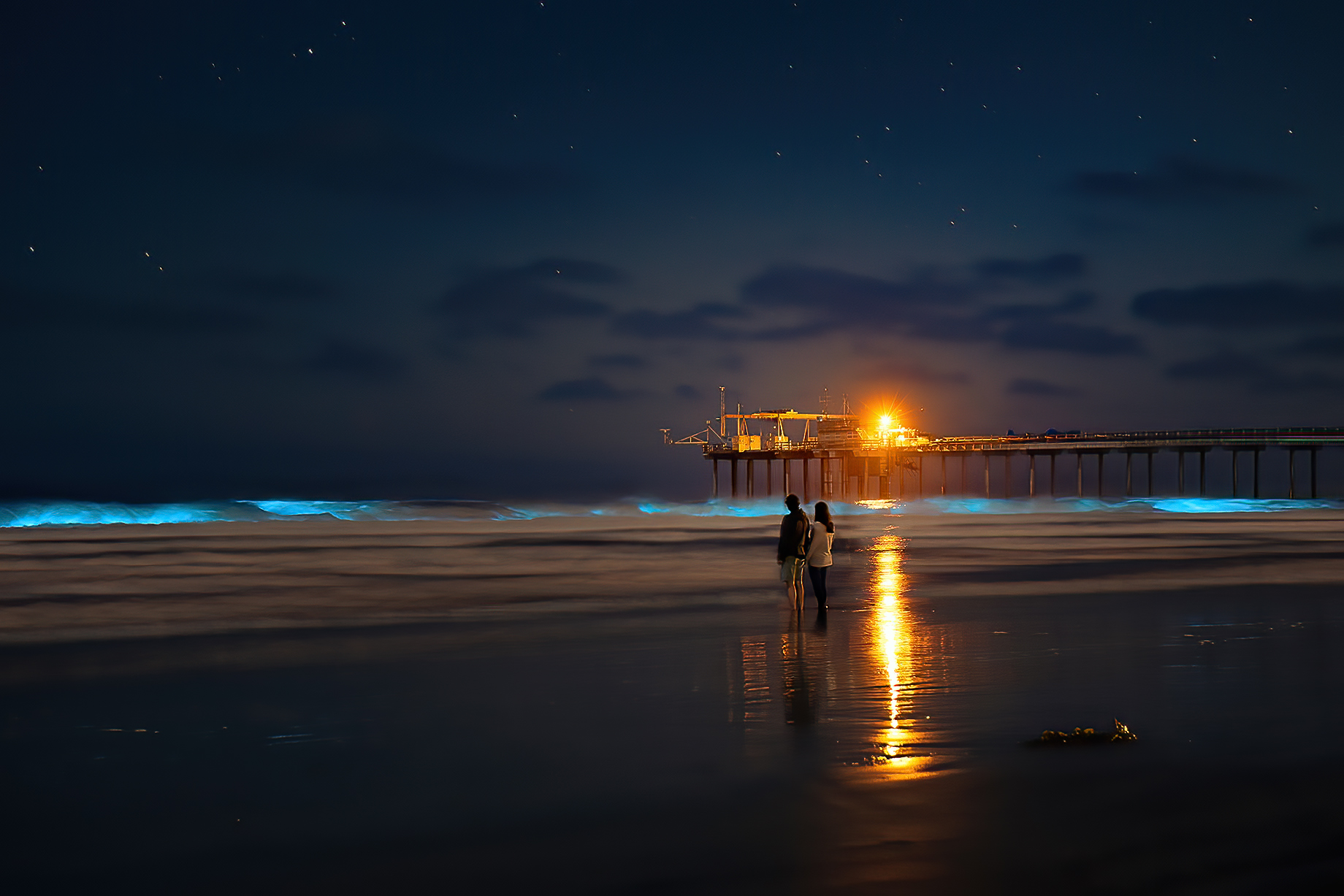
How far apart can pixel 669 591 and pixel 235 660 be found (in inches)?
309

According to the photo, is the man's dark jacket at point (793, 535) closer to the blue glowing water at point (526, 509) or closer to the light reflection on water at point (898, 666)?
the light reflection on water at point (898, 666)

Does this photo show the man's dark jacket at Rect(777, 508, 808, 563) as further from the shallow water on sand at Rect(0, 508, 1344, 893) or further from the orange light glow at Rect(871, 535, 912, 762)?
the orange light glow at Rect(871, 535, 912, 762)

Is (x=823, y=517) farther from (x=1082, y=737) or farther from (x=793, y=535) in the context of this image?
(x=1082, y=737)

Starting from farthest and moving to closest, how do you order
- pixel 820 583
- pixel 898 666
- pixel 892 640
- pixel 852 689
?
pixel 820 583 < pixel 892 640 < pixel 898 666 < pixel 852 689

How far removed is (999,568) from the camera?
21.0 meters

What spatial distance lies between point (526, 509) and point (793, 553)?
207ft

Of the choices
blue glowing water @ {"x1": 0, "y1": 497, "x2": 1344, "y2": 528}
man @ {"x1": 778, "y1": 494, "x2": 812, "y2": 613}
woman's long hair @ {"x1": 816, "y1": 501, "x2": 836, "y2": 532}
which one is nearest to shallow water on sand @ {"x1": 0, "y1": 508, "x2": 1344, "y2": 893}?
man @ {"x1": 778, "y1": 494, "x2": 812, "y2": 613}

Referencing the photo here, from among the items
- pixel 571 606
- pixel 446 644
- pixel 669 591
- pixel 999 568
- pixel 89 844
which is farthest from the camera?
pixel 999 568

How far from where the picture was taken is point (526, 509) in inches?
2940

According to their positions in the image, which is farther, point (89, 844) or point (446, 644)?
point (446, 644)

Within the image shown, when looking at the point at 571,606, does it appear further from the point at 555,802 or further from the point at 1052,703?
the point at 555,802

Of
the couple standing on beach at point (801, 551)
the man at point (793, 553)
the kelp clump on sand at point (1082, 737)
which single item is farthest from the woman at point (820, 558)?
the kelp clump on sand at point (1082, 737)

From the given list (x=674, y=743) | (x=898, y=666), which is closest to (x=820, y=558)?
(x=898, y=666)

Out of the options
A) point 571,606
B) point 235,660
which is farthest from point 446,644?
point 571,606
